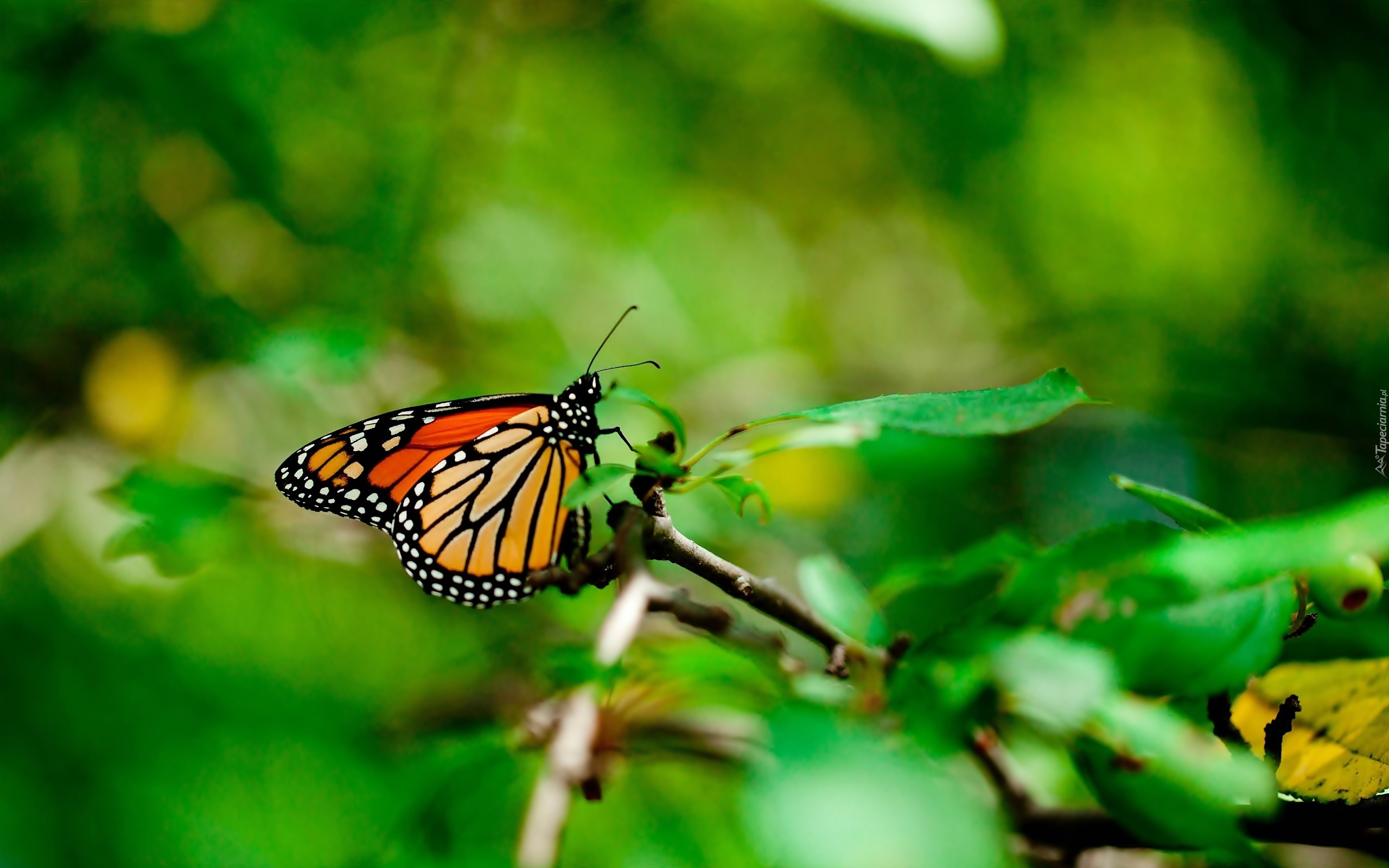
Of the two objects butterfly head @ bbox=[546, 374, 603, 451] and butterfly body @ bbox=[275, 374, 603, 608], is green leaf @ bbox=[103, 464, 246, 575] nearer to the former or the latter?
butterfly body @ bbox=[275, 374, 603, 608]

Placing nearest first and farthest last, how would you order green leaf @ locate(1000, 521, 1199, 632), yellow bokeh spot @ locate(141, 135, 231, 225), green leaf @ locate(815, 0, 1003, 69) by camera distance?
green leaf @ locate(1000, 521, 1199, 632) < green leaf @ locate(815, 0, 1003, 69) < yellow bokeh spot @ locate(141, 135, 231, 225)

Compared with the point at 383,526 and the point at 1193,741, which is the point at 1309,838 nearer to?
the point at 1193,741

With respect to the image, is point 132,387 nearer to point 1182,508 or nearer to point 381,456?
point 381,456

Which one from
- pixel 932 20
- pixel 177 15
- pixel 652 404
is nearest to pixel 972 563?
pixel 652 404

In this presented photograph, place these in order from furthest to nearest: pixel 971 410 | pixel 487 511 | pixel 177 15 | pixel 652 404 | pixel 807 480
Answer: pixel 807 480, pixel 177 15, pixel 487 511, pixel 652 404, pixel 971 410

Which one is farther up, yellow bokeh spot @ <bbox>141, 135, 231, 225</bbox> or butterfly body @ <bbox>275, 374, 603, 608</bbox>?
yellow bokeh spot @ <bbox>141, 135, 231, 225</bbox>

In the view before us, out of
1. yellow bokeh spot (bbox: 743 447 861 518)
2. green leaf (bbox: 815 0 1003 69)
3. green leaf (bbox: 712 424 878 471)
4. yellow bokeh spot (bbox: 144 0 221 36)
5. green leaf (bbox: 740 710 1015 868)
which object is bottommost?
green leaf (bbox: 740 710 1015 868)

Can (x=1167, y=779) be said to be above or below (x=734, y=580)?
below

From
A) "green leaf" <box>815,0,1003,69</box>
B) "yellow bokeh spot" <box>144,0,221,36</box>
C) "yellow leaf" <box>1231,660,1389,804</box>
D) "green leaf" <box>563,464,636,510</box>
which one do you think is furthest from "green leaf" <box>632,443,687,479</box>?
"yellow bokeh spot" <box>144,0,221,36</box>
